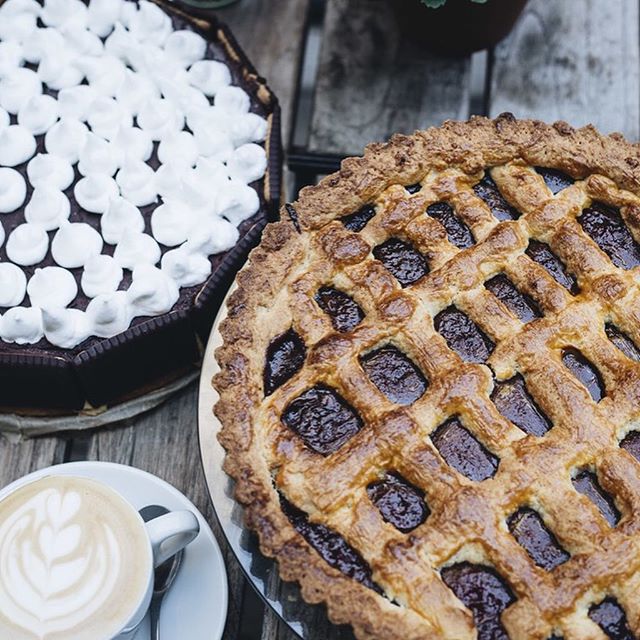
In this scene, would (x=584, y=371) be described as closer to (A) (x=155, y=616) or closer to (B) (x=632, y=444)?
(B) (x=632, y=444)

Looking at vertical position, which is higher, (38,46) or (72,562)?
(38,46)

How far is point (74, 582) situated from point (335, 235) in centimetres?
68

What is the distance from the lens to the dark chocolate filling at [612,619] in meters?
1.34

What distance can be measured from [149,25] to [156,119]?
0.85 ft

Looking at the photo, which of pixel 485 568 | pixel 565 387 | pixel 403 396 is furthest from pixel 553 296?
pixel 485 568

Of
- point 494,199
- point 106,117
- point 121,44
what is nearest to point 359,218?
point 494,199

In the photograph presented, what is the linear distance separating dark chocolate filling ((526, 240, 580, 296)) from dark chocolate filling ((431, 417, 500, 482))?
31 cm

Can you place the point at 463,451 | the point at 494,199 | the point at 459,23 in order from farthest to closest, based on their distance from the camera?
the point at 459,23, the point at 494,199, the point at 463,451

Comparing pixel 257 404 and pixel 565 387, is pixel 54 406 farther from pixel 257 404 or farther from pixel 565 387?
pixel 565 387

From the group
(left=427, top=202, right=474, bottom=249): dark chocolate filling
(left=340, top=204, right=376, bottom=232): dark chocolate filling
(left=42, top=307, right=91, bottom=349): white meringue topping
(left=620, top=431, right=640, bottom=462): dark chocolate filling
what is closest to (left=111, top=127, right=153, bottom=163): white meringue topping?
(left=42, top=307, right=91, bottom=349): white meringue topping

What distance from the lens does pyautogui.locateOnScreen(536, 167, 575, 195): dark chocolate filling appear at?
1.69 m

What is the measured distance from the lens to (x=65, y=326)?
1.66 metres

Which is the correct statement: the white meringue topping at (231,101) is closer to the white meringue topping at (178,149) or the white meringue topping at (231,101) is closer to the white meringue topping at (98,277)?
the white meringue topping at (178,149)

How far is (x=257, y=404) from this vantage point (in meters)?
1.50
